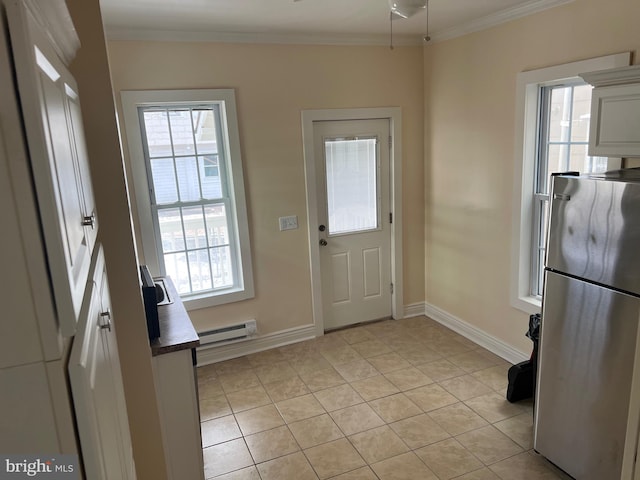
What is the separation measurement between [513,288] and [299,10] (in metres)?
2.55

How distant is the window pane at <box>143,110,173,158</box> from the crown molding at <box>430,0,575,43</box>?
238cm

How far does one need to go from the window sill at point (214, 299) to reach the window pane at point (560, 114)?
2.62m

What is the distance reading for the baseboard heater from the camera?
150 inches

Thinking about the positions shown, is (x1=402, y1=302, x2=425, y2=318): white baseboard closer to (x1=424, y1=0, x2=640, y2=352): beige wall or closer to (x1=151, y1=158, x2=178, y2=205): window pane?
(x1=424, y1=0, x2=640, y2=352): beige wall

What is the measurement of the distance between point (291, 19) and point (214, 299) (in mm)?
2230

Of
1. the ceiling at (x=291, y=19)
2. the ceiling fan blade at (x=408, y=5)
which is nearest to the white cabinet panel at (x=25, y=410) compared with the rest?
the ceiling fan blade at (x=408, y=5)

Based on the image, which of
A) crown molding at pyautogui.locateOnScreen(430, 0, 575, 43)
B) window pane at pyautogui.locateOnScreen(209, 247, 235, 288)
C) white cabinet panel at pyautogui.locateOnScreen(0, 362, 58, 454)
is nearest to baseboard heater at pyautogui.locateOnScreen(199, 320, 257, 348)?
window pane at pyautogui.locateOnScreen(209, 247, 235, 288)

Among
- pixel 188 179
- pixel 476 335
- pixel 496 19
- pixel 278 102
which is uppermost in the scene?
pixel 496 19

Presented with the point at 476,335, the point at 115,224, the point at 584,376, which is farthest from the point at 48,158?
the point at 476,335

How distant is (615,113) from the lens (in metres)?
2.30

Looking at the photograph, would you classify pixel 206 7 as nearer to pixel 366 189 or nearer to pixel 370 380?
pixel 366 189

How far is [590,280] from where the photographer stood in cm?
217

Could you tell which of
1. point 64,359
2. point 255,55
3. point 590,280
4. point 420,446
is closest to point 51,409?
point 64,359

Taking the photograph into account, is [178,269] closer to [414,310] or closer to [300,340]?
[300,340]
